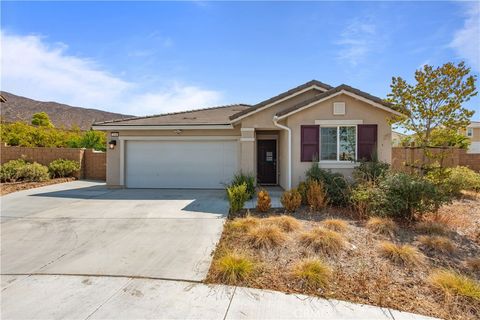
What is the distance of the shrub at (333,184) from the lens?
8.84 metres

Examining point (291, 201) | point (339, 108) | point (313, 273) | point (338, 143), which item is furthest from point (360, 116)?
point (313, 273)

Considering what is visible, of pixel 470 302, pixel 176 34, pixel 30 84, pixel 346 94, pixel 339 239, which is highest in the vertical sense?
pixel 176 34

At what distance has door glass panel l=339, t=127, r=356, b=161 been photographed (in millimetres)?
10344

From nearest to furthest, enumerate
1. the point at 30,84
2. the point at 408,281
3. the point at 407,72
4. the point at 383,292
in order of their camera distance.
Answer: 1. the point at 383,292
2. the point at 408,281
3. the point at 407,72
4. the point at 30,84

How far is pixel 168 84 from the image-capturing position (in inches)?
581

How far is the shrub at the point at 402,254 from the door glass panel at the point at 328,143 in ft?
18.0

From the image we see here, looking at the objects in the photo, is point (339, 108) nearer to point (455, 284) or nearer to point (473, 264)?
point (473, 264)

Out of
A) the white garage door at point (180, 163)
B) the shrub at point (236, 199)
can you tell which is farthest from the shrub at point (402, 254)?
the white garage door at point (180, 163)

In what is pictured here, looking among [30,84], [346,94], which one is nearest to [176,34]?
[346,94]

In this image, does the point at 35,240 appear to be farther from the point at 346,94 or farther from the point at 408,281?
the point at 346,94

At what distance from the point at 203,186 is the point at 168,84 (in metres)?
5.69

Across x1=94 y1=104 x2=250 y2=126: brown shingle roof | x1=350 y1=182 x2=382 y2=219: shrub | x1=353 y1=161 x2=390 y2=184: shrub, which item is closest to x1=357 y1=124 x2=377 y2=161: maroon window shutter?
x1=353 y1=161 x2=390 y2=184: shrub

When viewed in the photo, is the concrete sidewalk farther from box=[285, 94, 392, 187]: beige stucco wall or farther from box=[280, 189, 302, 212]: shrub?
box=[285, 94, 392, 187]: beige stucco wall

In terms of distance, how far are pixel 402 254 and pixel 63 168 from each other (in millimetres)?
16296
